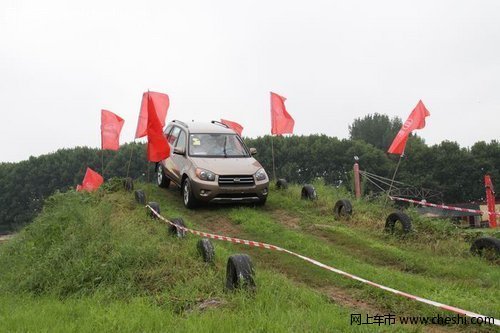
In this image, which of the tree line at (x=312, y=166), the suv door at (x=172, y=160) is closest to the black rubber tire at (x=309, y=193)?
the suv door at (x=172, y=160)

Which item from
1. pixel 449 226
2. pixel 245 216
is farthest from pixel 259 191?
pixel 449 226

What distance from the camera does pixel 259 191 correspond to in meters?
11.4

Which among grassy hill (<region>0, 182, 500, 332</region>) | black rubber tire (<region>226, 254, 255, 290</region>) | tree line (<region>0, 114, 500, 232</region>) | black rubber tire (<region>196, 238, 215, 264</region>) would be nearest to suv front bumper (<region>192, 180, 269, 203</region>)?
grassy hill (<region>0, 182, 500, 332</region>)

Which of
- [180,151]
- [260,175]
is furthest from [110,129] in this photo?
[260,175]

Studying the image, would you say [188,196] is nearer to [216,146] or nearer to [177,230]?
[216,146]

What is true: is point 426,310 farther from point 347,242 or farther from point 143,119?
point 143,119

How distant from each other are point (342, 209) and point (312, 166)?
5141cm

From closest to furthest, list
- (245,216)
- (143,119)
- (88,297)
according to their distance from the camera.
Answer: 1. (88,297)
2. (245,216)
3. (143,119)

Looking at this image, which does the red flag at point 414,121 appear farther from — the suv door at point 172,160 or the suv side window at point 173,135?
the suv side window at point 173,135

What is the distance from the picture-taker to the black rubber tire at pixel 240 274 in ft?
18.1

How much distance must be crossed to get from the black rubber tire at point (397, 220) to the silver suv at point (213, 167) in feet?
10.7

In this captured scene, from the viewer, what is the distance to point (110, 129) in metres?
16.3

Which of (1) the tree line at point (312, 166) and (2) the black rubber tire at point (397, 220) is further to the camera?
(1) the tree line at point (312, 166)

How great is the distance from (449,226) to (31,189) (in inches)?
2833
